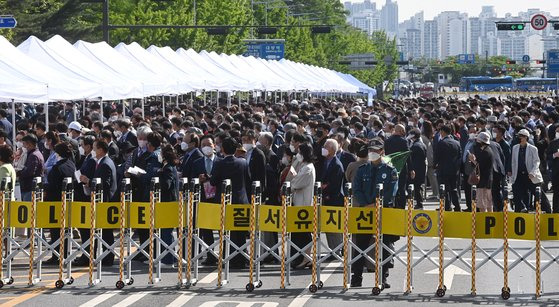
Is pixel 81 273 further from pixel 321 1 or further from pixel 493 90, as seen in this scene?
pixel 493 90

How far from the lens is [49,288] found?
15.4 m

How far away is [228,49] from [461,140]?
5431 cm

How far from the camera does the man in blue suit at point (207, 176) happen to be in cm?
1758

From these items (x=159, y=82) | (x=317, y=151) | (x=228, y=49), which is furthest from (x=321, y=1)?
(x=317, y=151)

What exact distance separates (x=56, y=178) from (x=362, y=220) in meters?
4.80

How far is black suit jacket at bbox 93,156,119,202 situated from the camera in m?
17.4

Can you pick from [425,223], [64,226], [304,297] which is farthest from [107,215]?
[425,223]

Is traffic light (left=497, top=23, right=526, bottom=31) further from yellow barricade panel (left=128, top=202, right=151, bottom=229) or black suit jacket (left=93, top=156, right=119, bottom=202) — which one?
yellow barricade panel (left=128, top=202, right=151, bottom=229)

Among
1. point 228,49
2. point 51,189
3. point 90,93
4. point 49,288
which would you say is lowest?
point 49,288

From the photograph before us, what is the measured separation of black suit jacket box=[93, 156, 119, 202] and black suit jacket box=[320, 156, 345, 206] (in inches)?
114

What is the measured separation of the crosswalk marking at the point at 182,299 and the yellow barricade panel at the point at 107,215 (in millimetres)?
1345

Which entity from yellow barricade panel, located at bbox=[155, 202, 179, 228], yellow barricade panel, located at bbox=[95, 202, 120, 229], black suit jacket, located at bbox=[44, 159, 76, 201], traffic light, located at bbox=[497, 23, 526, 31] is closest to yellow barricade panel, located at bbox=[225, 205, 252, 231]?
yellow barricade panel, located at bbox=[155, 202, 179, 228]

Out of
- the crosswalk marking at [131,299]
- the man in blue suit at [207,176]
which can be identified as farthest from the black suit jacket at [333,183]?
the crosswalk marking at [131,299]

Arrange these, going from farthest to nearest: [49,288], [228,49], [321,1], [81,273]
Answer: [321,1] < [228,49] < [81,273] < [49,288]
